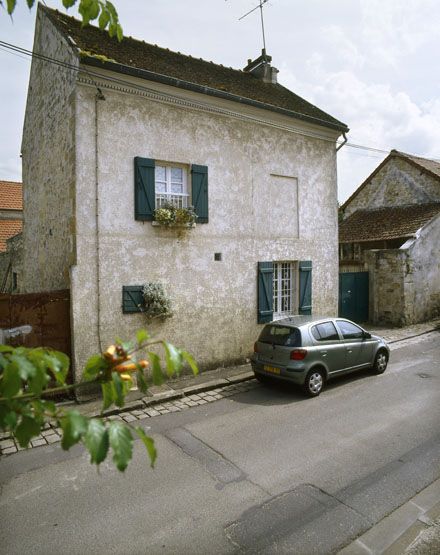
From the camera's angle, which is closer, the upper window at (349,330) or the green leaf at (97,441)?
the green leaf at (97,441)

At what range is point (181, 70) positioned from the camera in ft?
36.2

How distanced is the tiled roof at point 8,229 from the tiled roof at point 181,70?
49.4 ft

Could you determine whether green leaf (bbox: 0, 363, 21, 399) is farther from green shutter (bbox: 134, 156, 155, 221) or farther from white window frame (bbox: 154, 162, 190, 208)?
white window frame (bbox: 154, 162, 190, 208)

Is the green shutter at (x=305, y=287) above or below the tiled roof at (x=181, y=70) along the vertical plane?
below

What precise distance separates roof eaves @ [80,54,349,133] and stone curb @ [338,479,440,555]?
9.53 meters

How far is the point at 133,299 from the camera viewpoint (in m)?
9.34

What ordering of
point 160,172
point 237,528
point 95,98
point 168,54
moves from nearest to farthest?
point 237,528 < point 95,98 < point 160,172 < point 168,54

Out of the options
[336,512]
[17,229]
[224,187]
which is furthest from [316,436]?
[17,229]

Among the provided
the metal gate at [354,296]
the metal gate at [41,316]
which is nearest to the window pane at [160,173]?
the metal gate at [41,316]

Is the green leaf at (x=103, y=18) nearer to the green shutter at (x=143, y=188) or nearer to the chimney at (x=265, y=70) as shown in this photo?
the green shutter at (x=143, y=188)

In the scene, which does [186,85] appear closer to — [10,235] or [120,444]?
[120,444]

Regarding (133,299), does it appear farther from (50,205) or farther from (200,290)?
(50,205)

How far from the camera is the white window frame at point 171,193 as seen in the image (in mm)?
9906

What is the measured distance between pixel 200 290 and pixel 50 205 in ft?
15.7
